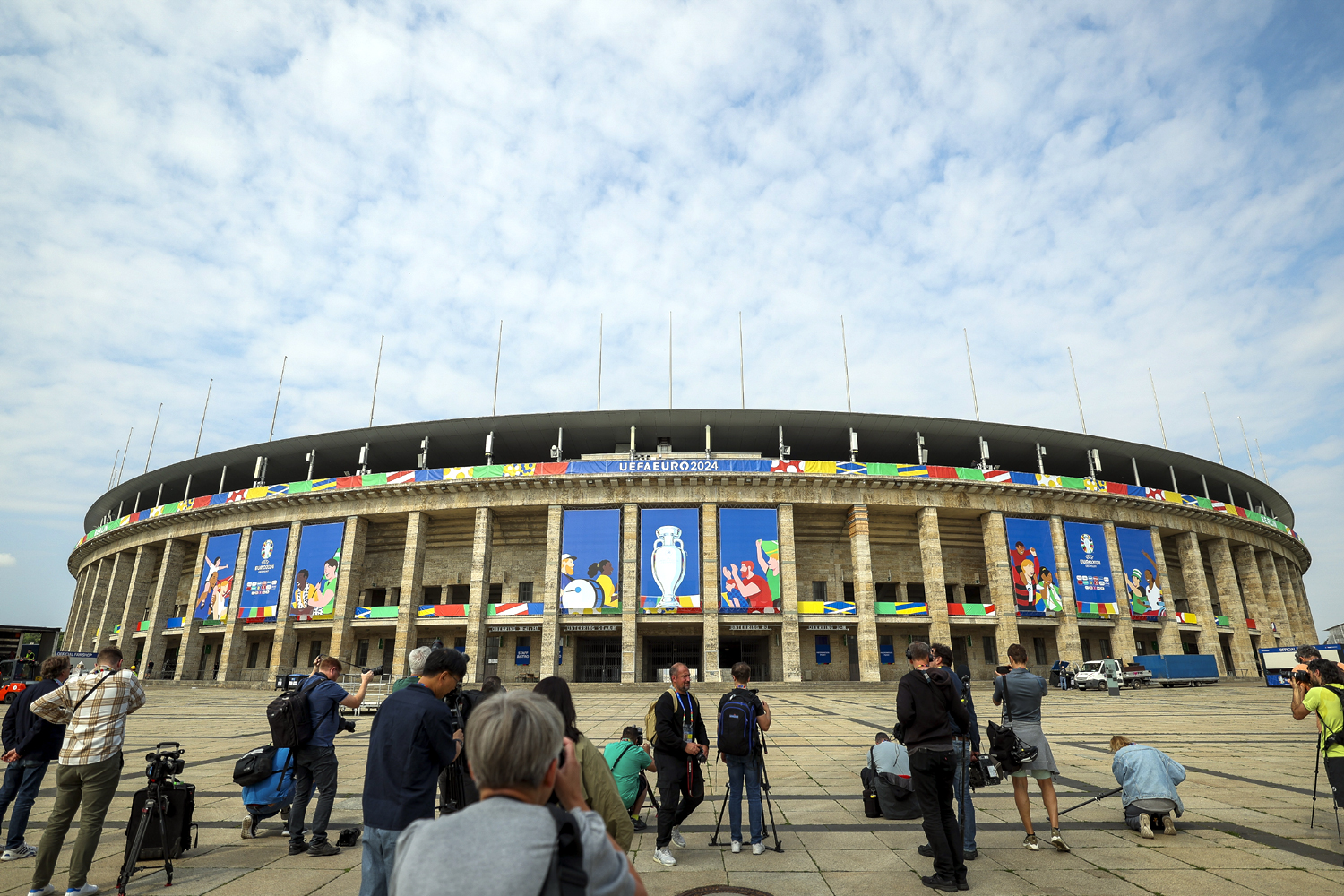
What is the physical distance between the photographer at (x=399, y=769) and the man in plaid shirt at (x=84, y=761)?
8.19ft

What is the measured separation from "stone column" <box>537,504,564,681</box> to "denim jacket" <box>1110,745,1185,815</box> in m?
29.9

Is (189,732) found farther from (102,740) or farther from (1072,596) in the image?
(1072,596)

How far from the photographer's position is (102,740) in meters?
5.30

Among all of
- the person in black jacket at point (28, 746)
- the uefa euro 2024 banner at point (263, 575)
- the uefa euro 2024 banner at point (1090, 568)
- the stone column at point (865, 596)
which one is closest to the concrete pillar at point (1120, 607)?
the uefa euro 2024 banner at point (1090, 568)

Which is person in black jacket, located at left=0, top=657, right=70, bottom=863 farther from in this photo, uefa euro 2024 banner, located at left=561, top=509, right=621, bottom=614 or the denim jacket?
uefa euro 2024 banner, located at left=561, top=509, right=621, bottom=614

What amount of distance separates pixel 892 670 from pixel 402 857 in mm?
40200

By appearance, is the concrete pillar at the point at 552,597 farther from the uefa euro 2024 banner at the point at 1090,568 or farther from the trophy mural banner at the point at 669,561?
the uefa euro 2024 banner at the point at 1090,568

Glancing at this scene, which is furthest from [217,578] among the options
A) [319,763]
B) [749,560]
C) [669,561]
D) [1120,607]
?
[1120,607]

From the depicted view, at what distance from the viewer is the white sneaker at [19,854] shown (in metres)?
5.88

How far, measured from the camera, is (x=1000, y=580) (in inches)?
1465

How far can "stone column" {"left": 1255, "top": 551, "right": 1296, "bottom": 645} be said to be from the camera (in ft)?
152

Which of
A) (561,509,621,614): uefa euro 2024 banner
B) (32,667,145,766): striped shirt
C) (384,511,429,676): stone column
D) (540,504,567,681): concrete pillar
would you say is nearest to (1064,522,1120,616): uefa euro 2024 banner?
(540,504,567,681): concrete pillar

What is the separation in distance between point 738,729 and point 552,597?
3129 centimetres

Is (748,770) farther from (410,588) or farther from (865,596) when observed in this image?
(410,588)
